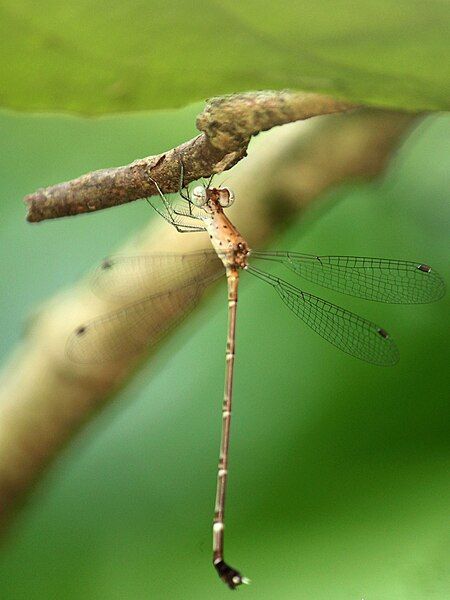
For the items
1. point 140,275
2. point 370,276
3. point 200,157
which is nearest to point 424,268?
point 370,276

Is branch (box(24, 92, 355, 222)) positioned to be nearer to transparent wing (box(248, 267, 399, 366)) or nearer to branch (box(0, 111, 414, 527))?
branch (box(0, 111, 414, 527))

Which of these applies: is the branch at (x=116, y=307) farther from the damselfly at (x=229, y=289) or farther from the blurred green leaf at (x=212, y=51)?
the blurred green leaf at (x=212, y=51)

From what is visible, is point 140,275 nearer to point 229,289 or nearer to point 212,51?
point 229,289

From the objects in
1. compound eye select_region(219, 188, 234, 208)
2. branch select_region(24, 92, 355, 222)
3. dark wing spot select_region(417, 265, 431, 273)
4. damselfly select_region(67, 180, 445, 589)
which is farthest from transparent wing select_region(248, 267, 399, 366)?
branch select_region(24, 92, 355, 222)

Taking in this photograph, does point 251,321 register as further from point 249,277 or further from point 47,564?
point 47,564

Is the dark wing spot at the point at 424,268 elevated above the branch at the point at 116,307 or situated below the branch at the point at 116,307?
below

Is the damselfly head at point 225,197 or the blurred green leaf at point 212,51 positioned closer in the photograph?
the blurred green leaf at point 212,51

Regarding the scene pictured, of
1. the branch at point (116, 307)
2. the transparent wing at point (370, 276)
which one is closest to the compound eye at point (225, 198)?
the branch at point (116, 307)
